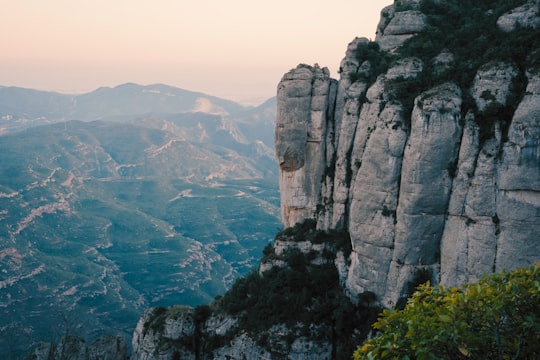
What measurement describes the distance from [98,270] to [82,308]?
29083 millimetres

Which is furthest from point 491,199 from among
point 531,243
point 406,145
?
point 406,145

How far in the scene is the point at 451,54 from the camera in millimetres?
45625

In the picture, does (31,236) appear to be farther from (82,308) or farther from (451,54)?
(451,54)

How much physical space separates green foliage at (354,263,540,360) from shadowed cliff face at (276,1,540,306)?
19.4 meters

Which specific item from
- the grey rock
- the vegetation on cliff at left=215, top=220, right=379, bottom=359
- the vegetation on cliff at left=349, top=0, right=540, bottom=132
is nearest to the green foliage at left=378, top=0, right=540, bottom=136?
the vegetation on cliff at left=349, top=0, right=540, bottom=132

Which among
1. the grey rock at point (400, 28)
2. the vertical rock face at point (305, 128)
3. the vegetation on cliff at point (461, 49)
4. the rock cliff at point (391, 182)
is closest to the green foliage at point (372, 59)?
the vegetation on cliff at point (461, 49)

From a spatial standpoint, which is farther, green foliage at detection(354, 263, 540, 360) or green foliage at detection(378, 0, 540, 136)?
green foliage at detection(378, 0, 540, 136)

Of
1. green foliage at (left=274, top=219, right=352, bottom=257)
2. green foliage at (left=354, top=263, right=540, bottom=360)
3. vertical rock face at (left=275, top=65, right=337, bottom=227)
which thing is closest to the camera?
green foliage at (left=354, top=263, right=540, bottom=360)

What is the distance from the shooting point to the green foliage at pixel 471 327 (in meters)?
17.3

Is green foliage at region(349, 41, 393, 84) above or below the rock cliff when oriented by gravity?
above

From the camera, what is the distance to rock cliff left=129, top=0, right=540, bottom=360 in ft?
127

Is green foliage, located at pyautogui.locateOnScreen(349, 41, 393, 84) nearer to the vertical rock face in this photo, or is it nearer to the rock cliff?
the rock cliff

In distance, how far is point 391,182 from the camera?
43.7 metres

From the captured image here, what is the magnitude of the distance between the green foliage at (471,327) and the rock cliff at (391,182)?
19.8 meters
